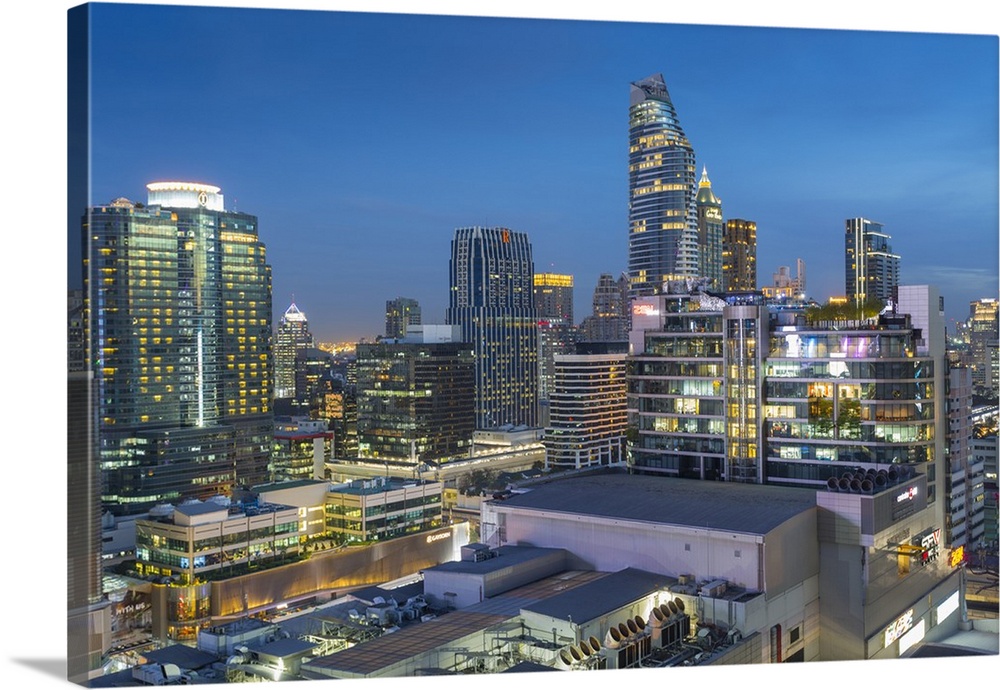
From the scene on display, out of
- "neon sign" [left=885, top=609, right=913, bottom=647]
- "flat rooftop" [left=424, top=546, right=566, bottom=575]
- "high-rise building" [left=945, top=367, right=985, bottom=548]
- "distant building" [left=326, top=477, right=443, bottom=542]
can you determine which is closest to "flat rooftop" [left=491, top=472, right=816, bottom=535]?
"flat rooftop" [left=424, top=546, right=566, bottom=575]

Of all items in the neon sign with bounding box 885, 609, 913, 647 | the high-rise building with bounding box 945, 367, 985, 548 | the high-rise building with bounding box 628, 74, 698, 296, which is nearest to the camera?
the neon sign with bounding box 885, 609, 913, 647

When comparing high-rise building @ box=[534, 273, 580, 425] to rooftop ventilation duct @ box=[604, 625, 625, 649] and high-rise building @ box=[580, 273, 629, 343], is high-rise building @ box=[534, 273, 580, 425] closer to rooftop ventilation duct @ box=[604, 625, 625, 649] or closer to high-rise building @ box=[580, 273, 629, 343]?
high-rise building @ box=[580, 273, 629, 343]

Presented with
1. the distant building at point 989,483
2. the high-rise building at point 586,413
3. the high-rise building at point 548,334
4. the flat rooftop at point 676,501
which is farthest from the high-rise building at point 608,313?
the flat rooftop at point 676,501

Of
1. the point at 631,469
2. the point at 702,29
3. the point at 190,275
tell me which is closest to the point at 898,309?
the point at 631,469

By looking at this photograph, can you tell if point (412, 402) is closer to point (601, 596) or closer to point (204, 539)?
point (204, 539)

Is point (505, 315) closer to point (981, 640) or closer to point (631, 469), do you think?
point (631, 469)

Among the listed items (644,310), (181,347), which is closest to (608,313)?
(181,347)
